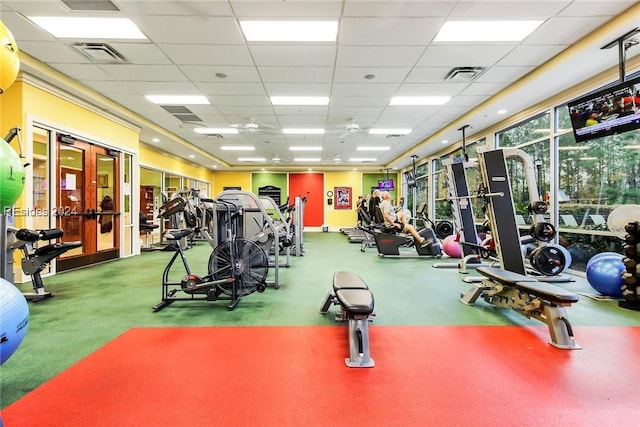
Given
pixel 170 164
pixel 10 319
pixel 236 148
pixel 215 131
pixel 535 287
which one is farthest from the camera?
pixel 170 164

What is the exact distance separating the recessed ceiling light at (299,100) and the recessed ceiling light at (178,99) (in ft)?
4.41

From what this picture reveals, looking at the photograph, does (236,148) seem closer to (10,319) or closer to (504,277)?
(504,277)

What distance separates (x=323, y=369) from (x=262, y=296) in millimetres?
1921

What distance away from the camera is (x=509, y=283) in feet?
9.85

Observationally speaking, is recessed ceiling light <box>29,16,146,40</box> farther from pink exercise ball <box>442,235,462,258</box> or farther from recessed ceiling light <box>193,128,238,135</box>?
pink exercise ball <box>442,235,462,258</box>

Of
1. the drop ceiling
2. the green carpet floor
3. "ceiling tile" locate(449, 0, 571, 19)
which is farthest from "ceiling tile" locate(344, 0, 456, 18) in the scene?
the green carpet floor

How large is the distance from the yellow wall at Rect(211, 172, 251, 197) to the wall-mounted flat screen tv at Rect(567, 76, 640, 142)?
12.7 m

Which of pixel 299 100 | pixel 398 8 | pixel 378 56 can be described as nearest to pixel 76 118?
pixel 299 100

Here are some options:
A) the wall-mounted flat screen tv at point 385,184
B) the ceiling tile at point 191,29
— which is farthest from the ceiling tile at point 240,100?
the wall-mounted flat screen tv at point 385,184

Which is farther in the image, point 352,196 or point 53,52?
point 352,196

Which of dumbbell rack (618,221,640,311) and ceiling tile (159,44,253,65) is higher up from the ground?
ceiling tile (159,44,253,65)

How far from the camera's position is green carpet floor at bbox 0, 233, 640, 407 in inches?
93.0

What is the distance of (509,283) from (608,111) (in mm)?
2678

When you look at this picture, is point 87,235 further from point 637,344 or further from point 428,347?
point 637,344
